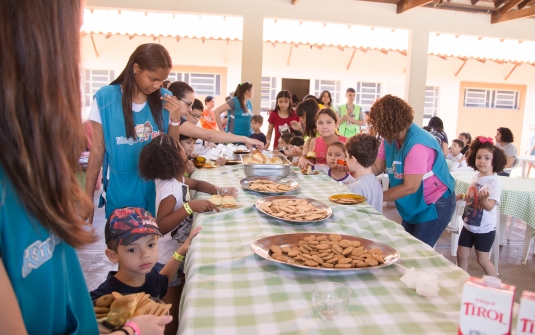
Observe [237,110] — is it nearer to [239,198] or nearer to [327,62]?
[239,198]

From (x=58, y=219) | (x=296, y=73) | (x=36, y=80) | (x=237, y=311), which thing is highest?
(x=296, y=73)

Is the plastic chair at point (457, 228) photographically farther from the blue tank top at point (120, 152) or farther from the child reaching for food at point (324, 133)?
the blue tank top at point (120, 152)

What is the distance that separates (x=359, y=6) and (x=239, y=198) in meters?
6.33

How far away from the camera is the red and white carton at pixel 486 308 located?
679 millimetres

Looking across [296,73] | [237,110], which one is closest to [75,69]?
[237,110]

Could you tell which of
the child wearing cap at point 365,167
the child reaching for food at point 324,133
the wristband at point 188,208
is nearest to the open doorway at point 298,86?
A: the child reaching for food at point 324,133

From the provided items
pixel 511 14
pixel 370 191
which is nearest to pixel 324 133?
pixel 370 191

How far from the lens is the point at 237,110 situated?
607cm

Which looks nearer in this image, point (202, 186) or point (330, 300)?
point (330, 300)

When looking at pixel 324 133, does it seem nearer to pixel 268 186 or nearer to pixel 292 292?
pixel 268 186

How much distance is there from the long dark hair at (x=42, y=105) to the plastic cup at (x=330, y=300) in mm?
654

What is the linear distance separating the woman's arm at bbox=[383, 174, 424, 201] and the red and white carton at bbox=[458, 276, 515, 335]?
5.69 ft

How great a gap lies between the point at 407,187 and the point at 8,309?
2133 mm

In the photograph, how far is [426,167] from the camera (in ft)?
8.04
